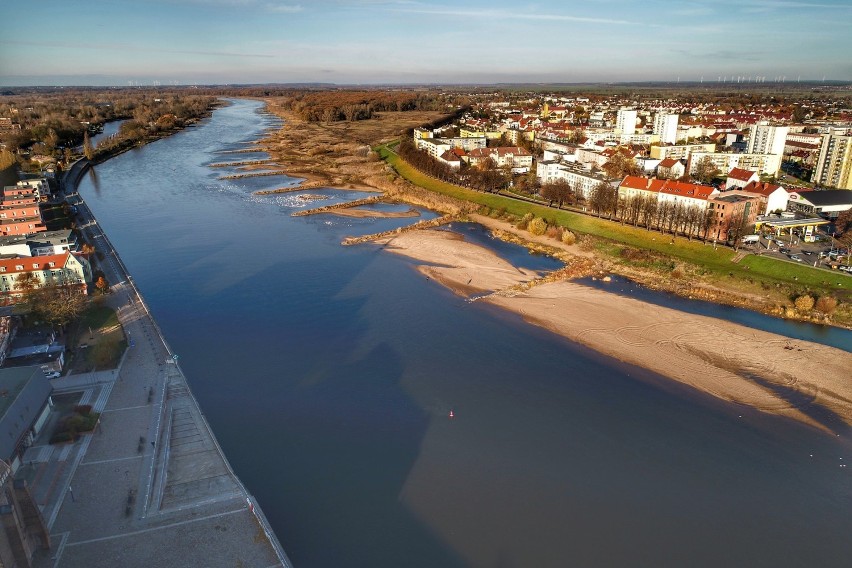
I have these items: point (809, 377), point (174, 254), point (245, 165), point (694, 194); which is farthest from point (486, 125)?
point (809, 377)

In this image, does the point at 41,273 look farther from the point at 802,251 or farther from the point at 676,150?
the point at 676,150

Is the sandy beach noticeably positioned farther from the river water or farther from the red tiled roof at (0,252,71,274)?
the red tiled roof at (0,252,71,274)

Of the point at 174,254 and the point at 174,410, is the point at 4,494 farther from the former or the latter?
the point at 174,254

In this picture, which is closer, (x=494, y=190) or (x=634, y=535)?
(x=634, y=535)

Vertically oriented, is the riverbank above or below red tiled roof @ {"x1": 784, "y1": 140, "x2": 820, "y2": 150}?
below

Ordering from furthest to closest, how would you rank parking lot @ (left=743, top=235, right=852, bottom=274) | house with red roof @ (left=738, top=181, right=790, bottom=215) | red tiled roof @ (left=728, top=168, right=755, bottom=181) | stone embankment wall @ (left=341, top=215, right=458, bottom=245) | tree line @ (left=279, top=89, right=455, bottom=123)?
1. tree line @ (left=279, top=89, right=455, bottom=123)
2. red tiled roof @ (left=728, top=168, right=755, bottom=181)
3. stone embankment wall @ (left=341, top=215, right=458, bottom=245)
4. house with red roof @ (left=738, top=181, right=790, bottom=215)
5. parking lot @ (left=743, top=235, right=852, bottom=274)

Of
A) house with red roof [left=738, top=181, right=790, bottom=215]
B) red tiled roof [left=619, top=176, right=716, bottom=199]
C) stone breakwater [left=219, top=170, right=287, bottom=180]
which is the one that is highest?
red tiled roof [left=619, top=176, right=716, bottom=199]

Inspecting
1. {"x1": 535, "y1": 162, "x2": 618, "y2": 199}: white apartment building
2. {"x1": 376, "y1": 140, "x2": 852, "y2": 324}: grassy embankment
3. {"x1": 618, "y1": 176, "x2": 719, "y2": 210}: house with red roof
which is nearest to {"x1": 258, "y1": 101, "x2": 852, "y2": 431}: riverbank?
{"x1": 376, "y1": 140, "x2": 852, "y2": 324}: grassy embankment
